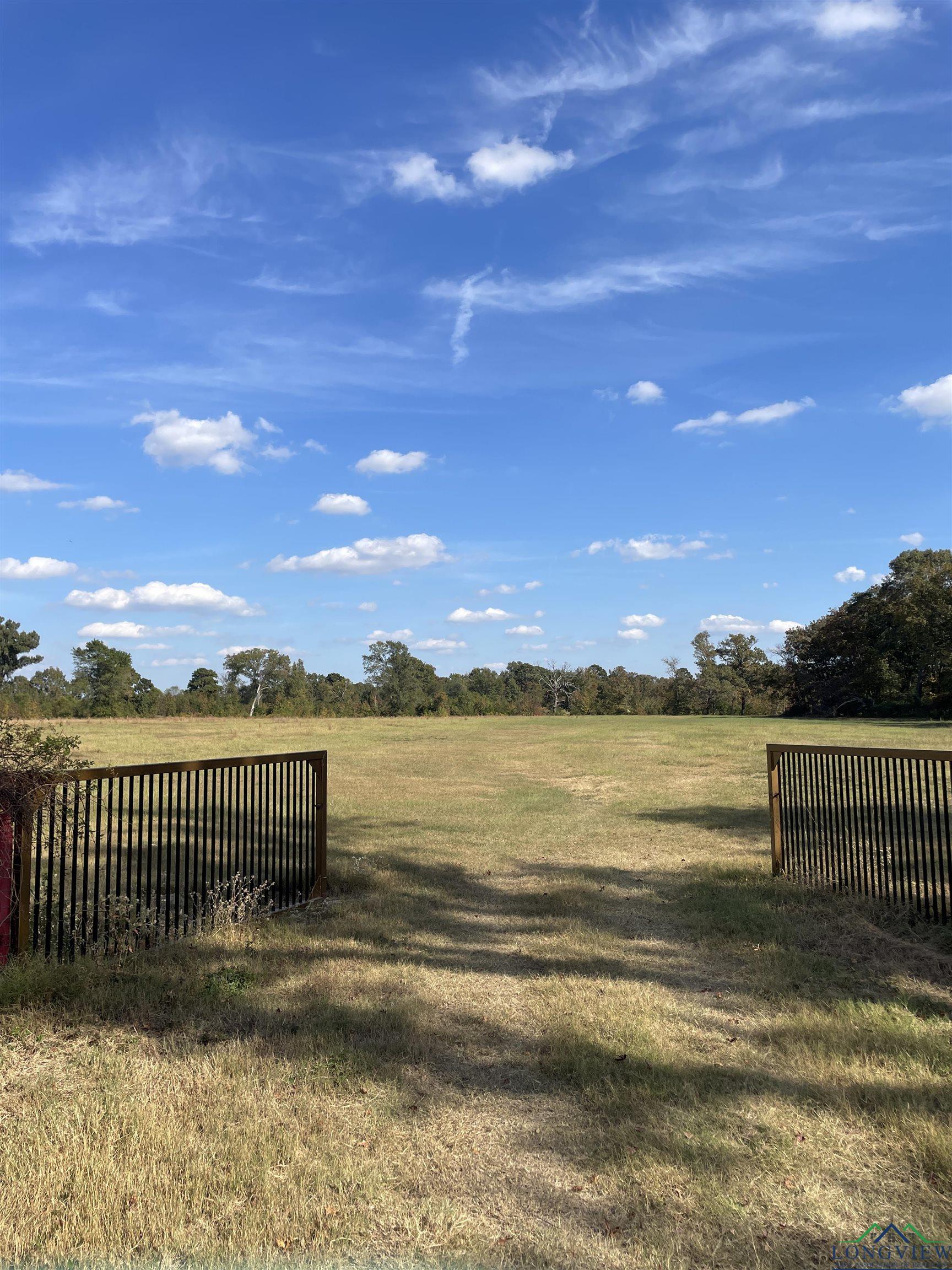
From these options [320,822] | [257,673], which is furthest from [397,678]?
[320,822]

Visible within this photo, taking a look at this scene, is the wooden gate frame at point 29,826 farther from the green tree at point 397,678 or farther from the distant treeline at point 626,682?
the green tree at point 397,678

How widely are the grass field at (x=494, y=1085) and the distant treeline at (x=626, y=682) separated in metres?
42.3

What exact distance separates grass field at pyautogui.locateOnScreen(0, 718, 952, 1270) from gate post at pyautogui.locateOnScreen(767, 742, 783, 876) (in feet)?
0.99

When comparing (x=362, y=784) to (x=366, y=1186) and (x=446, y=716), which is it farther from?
(x=446, y=716)

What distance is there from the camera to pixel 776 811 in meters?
9.27

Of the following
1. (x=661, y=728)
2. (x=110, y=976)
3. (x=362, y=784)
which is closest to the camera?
(x=110, y=976)

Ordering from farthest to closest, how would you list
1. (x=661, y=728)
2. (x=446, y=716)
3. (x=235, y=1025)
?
(x=446, y=716) < (x=661, y=728) < (x=235, y=1025)

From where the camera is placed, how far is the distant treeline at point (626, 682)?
182 feet

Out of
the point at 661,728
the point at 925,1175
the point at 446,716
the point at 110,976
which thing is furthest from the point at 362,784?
the point at 446,716

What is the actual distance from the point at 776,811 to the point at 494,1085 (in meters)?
6.05

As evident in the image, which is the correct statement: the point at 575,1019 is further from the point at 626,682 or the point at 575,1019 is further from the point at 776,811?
the point at 626,682

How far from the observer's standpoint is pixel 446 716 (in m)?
78.1

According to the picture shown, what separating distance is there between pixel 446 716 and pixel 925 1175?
75121 millimetres

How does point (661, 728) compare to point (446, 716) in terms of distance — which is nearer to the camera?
point (661, 728)
